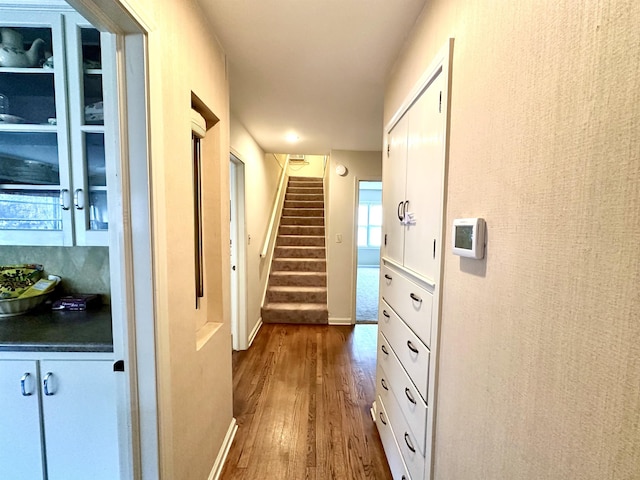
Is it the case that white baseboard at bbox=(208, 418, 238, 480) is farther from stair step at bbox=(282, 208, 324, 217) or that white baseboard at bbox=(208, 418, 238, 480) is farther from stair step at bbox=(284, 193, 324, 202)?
stair step at bbox=(284, 193, 324, 202)

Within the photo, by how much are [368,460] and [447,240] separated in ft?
4.90

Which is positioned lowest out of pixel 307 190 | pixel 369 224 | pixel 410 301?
pixel 410 301

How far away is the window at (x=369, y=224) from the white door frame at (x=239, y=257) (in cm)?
609

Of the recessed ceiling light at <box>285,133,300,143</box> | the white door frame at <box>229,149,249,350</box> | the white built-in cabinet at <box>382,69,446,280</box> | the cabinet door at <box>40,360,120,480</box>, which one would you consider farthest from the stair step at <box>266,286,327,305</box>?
the cabinet door at <box>40,360,120,480</box>

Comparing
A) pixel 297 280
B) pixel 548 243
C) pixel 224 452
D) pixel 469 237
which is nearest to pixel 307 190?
pixel 297 280

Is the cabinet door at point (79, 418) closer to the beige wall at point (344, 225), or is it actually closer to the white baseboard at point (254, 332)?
the white baseboard at point (254, 332)

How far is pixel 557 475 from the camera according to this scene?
51 centimetres

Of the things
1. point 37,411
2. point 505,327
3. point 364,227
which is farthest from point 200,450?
point 364,227

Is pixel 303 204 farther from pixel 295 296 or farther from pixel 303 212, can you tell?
pixel 295 296

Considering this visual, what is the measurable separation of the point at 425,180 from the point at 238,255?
2281 millimetres

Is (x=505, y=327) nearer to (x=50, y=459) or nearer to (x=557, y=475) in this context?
(x=557, y=475)

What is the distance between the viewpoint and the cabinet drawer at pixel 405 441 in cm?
114

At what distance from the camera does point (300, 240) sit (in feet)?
15.7

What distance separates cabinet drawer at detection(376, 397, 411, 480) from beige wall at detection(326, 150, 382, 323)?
1.89m
